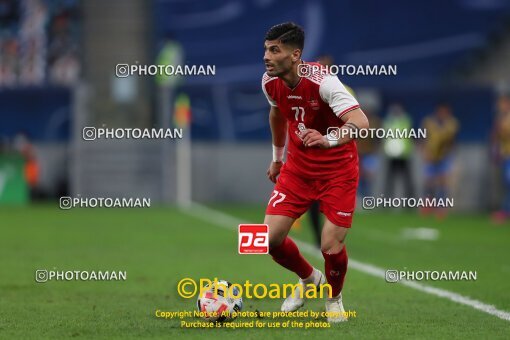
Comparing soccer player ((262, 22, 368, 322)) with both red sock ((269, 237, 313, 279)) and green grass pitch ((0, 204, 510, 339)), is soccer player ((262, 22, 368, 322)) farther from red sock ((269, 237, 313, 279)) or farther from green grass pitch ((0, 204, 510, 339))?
green grass pitch ((0, 204, 510, 339))

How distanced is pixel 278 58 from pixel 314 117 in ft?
1.63

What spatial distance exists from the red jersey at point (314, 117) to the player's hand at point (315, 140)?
20cm

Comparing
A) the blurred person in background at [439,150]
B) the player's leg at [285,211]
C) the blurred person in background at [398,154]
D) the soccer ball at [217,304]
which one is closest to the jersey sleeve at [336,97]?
the player's leg at [285,211]

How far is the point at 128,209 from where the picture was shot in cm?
2311

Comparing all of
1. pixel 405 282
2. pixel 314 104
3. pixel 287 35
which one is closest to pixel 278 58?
pixel 287 35

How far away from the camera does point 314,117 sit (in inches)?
314

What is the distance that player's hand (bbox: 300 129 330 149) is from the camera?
7.63 meters

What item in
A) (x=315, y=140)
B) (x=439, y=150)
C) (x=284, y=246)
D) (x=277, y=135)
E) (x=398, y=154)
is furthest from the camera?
(x=398, y=154)

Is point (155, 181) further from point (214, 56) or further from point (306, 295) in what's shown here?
point (306, 295)

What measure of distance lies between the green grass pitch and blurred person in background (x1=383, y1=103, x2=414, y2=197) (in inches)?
115

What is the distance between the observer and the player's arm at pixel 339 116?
25.0 feet

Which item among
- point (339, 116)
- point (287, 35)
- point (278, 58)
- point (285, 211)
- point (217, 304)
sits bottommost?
point (217, 304)

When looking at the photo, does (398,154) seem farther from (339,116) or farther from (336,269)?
(339,116)

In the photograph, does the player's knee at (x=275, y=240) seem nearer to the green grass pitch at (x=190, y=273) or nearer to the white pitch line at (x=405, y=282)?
the green grass pitch at (x=190, y=273)
